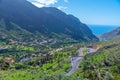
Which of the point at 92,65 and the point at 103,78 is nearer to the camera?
the point at 103,78

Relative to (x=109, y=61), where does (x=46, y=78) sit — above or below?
below

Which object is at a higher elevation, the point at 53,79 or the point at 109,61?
the point at 109,61

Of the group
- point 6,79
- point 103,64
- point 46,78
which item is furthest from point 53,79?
point 103,64

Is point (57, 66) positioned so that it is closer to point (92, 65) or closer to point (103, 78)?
point (92, 65)

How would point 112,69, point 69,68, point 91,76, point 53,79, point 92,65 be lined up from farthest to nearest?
point 69,68
point 92,65
point 112,69
point 91,76
point 53,79

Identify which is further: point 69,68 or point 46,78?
point 69,68

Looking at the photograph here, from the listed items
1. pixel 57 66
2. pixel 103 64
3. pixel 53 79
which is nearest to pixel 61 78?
pixel 53 79

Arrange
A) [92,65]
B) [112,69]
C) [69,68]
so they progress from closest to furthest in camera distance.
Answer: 1. [112,69]
2. [92,65]
3. [69,68]

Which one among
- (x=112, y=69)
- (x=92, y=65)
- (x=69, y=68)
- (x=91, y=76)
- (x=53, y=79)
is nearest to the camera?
(x=53, y=79)

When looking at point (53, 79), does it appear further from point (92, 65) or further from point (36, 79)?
point (92, 65)
